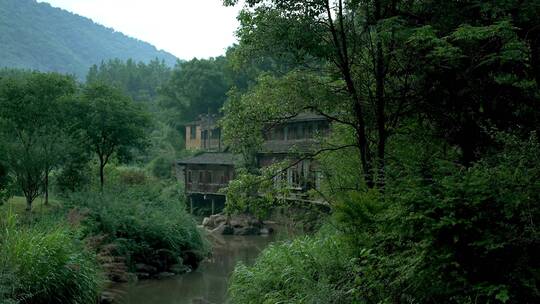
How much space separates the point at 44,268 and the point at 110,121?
50.3ft

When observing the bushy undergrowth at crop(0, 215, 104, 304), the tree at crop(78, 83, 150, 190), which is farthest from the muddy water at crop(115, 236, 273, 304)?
the tree at crop(78, 83, 150, 190)

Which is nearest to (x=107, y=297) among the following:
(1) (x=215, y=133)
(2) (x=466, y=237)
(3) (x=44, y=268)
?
(3) (x=44, y=268)

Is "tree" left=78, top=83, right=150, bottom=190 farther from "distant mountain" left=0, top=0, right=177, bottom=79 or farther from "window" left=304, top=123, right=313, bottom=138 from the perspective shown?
"distant mountain" left=0, top=0, right=177, bottom=79

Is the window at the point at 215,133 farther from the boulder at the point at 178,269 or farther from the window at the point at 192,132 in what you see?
the boulder at the point at 178,269

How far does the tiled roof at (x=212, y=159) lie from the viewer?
1575 inches

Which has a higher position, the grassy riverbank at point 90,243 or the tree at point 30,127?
the tree at point 30,127

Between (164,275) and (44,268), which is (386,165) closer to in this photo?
(44,268)

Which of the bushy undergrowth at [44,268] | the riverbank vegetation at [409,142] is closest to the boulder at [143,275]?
the bushy undergrowth at [44,268]

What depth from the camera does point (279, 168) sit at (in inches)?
470

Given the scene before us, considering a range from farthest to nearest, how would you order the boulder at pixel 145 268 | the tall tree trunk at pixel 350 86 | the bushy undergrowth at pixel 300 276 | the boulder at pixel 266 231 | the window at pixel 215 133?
the window at pixel 215 133 < the boulder at pixel 266 231 < the boulder at pixel 145 268 < the tall tree trunk at pixel 350 86 < the bushy undergrowth at pixel 300 276

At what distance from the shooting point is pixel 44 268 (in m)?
11.5

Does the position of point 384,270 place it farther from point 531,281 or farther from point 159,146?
point 159,146

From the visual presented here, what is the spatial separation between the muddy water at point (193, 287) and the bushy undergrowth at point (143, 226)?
99cm

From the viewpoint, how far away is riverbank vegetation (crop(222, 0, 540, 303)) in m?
6.55
